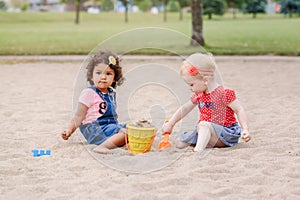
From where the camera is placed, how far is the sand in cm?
365

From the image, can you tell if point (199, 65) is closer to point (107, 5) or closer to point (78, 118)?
point (78, 118)

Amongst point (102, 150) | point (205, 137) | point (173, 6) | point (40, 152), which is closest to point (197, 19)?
point (205, 137)

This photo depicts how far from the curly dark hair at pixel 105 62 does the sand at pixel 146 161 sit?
5.6 inches

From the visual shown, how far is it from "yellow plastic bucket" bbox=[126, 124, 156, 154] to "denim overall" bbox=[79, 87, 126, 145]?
0.38 m

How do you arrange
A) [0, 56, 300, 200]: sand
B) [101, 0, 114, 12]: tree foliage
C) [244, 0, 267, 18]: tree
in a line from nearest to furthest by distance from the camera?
1. [0, 56, 300, 200]: sand
2. [244, 0, 267, 18]: tree
3. [101, 0, 114, 12]: tree foliage

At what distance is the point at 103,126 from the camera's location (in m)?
4.96

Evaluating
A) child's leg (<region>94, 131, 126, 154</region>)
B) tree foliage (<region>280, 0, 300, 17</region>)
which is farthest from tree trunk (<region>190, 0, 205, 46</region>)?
tree foliage (<region>280, 0, 300, 17</region>)

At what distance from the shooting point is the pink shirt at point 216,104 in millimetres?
4762

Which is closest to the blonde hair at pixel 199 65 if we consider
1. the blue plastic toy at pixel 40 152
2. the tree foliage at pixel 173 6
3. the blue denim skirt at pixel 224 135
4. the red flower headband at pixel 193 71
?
the red flower headband at pixel 193 71

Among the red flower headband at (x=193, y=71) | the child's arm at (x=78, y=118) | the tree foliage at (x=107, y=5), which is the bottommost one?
the tree foliage at (x=107, y=5)

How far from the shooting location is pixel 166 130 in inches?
193

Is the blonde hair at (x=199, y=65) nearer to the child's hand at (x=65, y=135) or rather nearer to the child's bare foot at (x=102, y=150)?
the child's bare foot at (x=102, y=150)

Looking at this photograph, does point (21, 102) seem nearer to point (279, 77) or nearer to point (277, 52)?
point (279, 77)

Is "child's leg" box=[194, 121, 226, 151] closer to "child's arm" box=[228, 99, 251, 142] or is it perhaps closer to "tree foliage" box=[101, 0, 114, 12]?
"child's arm" box=[228, 99, 251, 142]
